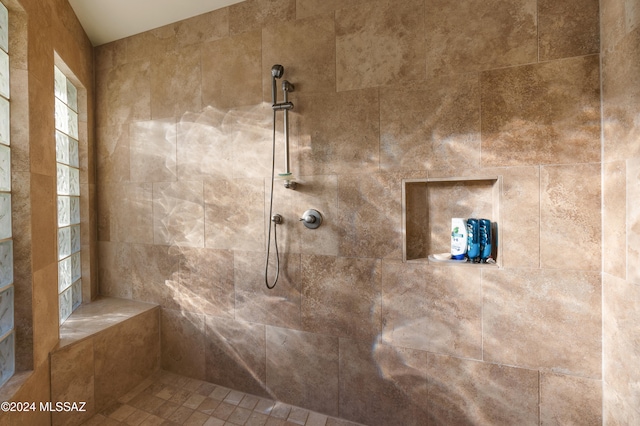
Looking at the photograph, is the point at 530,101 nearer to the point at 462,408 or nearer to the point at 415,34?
the point at 415,34

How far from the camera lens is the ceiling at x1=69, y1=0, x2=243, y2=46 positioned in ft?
5.55

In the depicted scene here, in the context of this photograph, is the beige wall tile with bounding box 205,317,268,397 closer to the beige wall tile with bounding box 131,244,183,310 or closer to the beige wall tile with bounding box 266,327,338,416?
the beige wall tile with bounding box 266,327,338,416

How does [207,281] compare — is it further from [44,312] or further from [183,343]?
[44,312]

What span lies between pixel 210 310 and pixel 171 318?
1.12ft

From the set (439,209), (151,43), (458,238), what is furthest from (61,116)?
(458,238)

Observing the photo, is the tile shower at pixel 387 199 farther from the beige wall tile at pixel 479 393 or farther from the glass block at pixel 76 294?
the glass block at pixel 76 294

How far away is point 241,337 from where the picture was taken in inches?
67.1

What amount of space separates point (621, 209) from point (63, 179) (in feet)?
9.57

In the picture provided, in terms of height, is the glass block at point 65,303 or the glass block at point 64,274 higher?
the glass block at point 64,274

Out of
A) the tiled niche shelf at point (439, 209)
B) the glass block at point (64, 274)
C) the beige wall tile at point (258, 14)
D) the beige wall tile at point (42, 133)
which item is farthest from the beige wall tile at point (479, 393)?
the glass block at point (64, 274)

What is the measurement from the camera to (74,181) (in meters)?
1.92

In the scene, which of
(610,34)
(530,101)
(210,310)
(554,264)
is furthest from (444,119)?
(210,310)

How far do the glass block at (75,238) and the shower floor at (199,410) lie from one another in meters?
1.02

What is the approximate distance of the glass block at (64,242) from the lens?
1738mm
